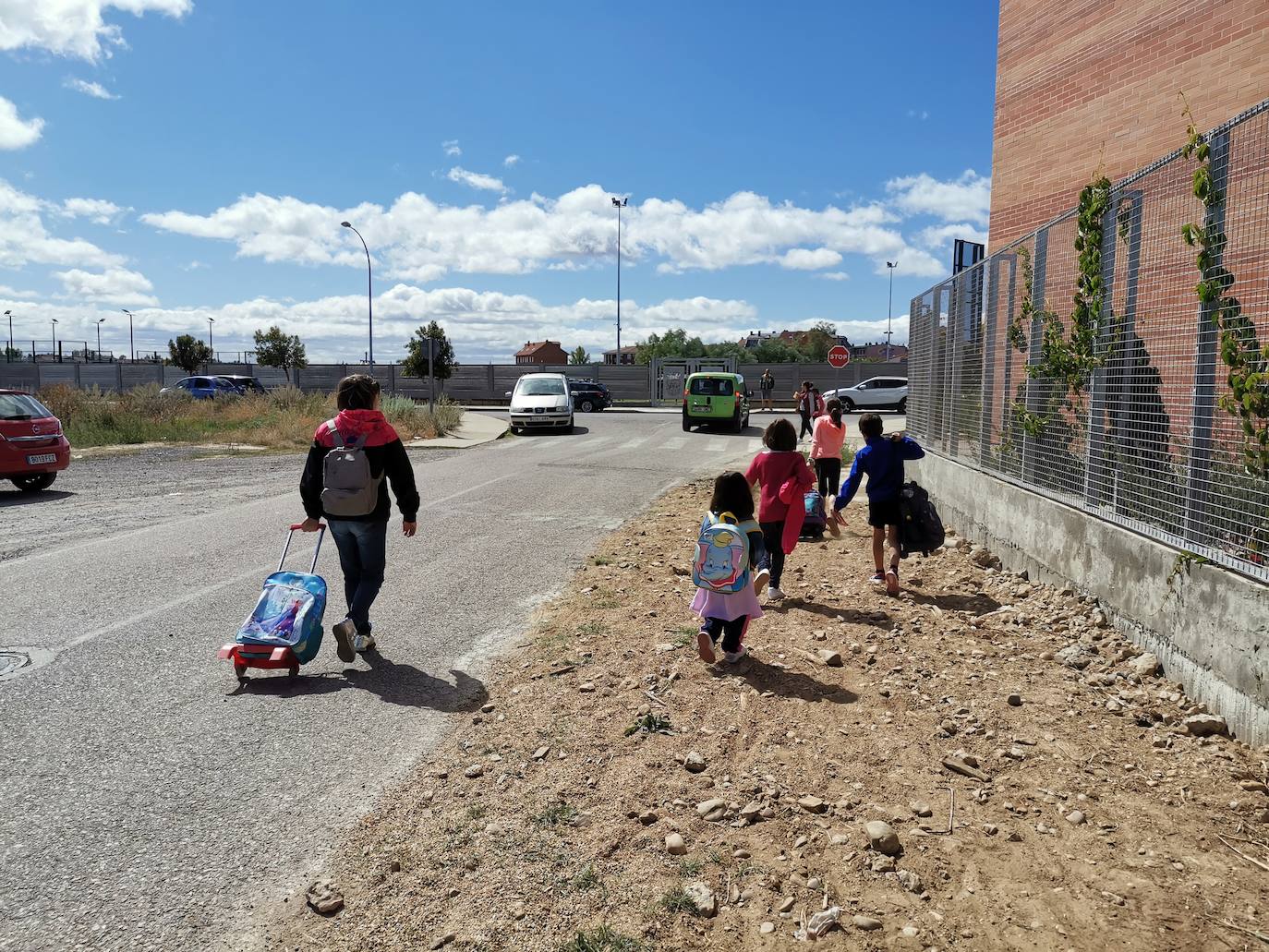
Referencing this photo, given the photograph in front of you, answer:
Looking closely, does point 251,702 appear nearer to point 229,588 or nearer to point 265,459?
point 229,588

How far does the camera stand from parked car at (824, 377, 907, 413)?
39438 millimetres

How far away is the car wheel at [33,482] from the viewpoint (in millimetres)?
13352

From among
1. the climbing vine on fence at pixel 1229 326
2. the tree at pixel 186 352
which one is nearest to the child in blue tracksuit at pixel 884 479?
the climbing vine on fence at pixel 1229 326

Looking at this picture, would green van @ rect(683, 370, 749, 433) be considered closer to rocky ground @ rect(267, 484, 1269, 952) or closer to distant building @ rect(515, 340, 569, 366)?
rocky ground @ rect(267, 484, 1269, 952)

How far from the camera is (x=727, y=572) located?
196 inches

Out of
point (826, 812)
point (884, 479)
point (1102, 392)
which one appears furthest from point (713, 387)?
point (826, 812)

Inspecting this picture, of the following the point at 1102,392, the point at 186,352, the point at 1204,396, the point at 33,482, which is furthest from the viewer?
the point at 186,352

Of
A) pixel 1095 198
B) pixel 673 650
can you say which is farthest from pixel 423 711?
pixel 1095 198

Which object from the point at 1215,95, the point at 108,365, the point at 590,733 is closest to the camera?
the point at 590,733

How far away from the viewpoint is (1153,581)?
15.5ft

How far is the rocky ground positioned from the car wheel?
11522 millimetres

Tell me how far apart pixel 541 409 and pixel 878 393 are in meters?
19.2

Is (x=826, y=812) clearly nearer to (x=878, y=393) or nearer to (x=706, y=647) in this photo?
(x=706, y=647)

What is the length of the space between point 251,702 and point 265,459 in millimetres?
14571
